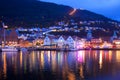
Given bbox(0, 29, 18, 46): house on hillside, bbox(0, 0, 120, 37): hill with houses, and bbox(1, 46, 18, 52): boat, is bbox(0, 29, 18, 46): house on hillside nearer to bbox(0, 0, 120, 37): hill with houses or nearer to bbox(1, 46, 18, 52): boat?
bbox(1, 46, 18, 52): boat

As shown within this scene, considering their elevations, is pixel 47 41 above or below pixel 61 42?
above

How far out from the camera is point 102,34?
67250 millimetres

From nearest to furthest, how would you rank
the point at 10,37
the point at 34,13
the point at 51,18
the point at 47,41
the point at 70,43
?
the point at 10,37 → the point at 70,43 → the point at 47,41 → the point at 34,13 → the point at 51,18

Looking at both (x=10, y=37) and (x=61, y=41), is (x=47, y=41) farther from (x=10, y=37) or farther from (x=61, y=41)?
(x=10, y=37)

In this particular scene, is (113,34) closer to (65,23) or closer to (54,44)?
(65,23)

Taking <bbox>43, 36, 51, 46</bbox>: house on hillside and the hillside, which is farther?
the hillside

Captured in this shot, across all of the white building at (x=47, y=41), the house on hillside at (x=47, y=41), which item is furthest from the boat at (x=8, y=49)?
the white building at (x=47, y=41)

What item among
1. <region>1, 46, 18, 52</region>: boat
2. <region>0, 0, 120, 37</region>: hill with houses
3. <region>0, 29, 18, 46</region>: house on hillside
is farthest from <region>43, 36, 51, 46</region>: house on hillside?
<region>1, 46, 18, 52</region>: boat

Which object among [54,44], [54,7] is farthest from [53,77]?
[54,7]

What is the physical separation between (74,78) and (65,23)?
55.0 metres

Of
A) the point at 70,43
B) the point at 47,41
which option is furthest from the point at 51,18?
the point at 70,43

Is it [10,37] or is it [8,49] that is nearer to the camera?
[8,49]

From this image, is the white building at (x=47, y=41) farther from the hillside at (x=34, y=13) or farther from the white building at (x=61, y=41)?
the hillside at (x=34, y=13)

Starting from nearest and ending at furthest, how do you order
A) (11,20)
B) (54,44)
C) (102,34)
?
(54,44)
(11,20)
(102,34)
